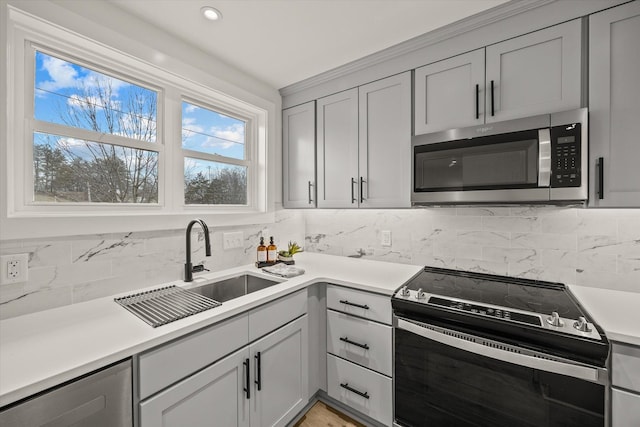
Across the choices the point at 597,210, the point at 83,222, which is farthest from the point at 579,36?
the point at 83,222

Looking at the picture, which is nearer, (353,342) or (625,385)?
(625,385)

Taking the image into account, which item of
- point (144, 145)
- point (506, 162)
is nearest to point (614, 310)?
point (506, 162)

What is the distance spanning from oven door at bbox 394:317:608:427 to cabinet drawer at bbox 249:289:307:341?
1.89 feet

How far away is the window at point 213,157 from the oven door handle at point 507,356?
1.59 metres

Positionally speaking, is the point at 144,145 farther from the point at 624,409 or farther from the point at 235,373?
the point at 624,409

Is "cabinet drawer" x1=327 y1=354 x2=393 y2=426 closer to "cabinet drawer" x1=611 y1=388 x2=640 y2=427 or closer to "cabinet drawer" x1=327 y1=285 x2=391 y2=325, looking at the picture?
"cabinet drawer" x1=327 y1=285 x2=391 y2=325

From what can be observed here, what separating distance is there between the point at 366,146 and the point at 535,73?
1.00m

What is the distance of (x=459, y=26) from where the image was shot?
160cm

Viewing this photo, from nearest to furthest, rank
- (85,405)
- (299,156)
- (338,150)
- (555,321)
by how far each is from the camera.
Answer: (85,405) < (555,321) < (338,150) < (299,156)

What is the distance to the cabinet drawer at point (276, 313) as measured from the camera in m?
1.41

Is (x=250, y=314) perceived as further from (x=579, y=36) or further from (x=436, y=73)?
(x=579, y=36)

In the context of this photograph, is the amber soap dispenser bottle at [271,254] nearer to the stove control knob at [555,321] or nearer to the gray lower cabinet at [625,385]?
the stove control knob at [555,321]

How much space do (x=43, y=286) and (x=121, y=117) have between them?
38.4 inches

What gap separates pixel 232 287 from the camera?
1925mm
